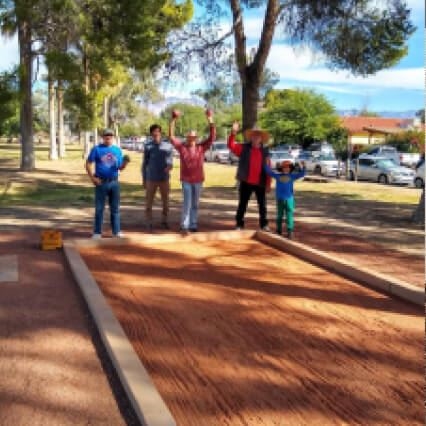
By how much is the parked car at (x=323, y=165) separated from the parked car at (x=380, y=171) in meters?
2.60

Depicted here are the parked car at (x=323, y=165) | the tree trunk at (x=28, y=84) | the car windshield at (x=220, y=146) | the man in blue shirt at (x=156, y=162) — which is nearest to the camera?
the man in blue shirt at (x=156, y=162)

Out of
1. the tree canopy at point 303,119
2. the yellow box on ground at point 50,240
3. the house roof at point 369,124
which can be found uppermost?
the house roof at point 369,124

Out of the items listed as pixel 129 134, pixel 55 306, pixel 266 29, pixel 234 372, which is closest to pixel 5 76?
pixel 266 29

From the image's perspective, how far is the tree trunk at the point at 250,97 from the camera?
1644 centimetres

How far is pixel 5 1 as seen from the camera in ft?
65.5

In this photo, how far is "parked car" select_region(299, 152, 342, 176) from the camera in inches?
1262

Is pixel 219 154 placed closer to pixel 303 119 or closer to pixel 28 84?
pixel 303 119

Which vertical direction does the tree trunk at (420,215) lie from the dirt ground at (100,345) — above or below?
above

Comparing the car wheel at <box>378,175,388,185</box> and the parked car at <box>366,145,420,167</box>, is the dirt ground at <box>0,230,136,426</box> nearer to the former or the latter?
the car wheel at <box>378,175,388,185</box>

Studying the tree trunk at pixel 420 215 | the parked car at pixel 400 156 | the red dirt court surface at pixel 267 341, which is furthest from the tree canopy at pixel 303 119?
the red dirt court surface at pixel 267 341

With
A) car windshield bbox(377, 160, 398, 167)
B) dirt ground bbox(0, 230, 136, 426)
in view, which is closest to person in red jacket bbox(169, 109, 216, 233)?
dirt ground bbox(0, 230, 136, 426)

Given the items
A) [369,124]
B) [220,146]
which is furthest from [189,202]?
[369,124]

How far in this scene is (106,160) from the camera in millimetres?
7738

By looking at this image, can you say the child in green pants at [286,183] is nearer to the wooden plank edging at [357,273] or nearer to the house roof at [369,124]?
the wooden plank edging at [357,273]
